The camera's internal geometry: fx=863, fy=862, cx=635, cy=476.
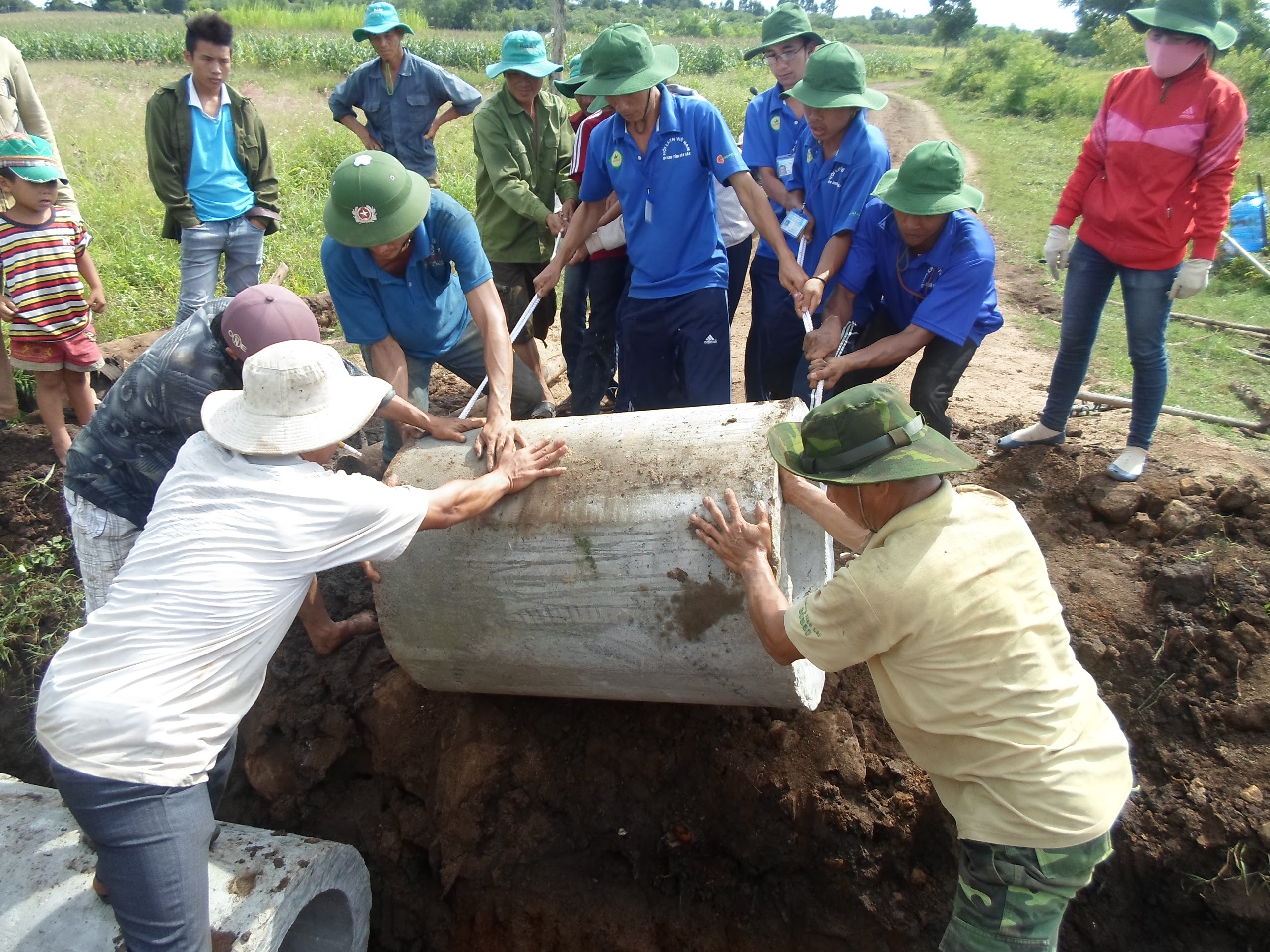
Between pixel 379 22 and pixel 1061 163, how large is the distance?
41.9ft

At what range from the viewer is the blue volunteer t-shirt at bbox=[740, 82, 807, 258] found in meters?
4.68

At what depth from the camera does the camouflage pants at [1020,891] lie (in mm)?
2164

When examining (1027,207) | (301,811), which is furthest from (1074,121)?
(301,811)

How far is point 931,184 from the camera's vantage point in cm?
349

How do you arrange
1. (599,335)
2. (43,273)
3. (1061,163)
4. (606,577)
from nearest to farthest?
(606,577) → (43,273) → (599,335) → (1061,163)

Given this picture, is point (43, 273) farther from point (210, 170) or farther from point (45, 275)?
point (210, 170)

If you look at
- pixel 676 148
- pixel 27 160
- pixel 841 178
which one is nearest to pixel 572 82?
pixel 676 148

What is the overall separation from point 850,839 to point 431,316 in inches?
109

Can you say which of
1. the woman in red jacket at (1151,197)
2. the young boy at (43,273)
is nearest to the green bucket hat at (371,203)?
the young boy at (43,273)

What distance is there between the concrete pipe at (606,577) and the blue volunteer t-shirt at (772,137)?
7.04 ft

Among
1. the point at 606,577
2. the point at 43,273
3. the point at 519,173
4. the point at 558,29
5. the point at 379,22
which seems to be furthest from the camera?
the point at 558,29

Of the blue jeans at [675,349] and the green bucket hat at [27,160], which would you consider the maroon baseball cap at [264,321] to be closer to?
the blue jeans at [675,349]

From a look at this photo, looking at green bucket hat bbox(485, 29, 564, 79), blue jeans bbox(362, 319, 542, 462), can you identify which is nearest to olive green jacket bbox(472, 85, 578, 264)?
green bucket hat bbox(485, 29, 564, 79)

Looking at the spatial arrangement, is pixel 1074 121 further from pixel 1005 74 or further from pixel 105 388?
pixel 105 388
